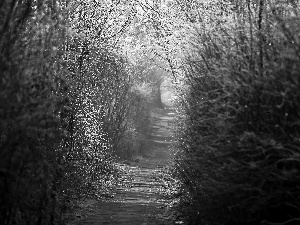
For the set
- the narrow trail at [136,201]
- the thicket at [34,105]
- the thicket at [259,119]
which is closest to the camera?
the thicket at [259,119]

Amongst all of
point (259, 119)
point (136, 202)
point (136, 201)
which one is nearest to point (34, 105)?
point (259, 119)

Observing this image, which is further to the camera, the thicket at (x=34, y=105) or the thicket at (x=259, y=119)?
the thicket at (x=34, y=105)

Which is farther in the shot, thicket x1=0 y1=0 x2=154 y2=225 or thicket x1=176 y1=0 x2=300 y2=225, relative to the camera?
thicket x1=0 y1=0 x2=154 y2=225

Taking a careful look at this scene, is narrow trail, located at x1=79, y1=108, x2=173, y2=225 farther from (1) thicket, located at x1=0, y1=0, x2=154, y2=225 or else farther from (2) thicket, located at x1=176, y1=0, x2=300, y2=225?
(2) thicket, located at x1=176, y1=0, x2=300, y2=225

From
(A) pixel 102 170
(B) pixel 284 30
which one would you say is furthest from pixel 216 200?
(A) pixel 102 170

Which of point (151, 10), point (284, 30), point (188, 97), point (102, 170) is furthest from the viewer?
point (102, 170)

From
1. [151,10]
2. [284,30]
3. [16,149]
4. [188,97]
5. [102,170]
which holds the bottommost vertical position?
[102,170]

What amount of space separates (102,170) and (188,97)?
8875mm

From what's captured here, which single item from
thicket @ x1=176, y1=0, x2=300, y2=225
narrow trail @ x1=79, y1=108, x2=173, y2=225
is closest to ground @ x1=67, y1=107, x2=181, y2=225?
narrow trail @ x1=79, y1=108, x2=173, y2=225

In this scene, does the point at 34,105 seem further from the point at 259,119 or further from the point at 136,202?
the point at 136,202

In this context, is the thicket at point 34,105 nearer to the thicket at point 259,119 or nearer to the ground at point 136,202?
the ground at point 136,202

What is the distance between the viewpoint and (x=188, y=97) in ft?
32.1

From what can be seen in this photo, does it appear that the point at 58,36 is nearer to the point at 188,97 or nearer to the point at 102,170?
the point at 188,97

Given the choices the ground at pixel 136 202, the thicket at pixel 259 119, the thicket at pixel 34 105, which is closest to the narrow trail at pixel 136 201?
the ground at pixel 136 202
